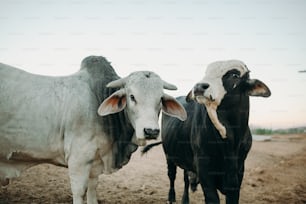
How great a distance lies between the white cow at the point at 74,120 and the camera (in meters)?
4.55

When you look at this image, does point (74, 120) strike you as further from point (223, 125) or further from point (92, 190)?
point (223, 125)

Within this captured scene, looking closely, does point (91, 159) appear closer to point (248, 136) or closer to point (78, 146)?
point (78, 146)

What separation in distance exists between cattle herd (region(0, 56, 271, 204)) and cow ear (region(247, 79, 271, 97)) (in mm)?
10

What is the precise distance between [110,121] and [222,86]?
1350mm

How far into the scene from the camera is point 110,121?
4805 millimetres

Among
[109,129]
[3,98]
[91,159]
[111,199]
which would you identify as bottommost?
[111,199]

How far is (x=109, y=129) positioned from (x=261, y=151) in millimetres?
9095

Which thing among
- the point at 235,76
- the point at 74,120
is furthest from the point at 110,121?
the point at 235,76

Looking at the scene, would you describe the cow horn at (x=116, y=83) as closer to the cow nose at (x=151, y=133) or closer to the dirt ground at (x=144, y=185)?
the cow nose at (x=151, y=133)

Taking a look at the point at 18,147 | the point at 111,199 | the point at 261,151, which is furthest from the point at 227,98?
the point at 261,151

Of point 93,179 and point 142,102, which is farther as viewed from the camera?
point 93,179

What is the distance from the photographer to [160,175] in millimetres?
8672

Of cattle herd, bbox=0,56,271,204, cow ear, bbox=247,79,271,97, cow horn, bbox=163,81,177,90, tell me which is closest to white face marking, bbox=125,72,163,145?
cattle herd, bbox=0,56,271,204

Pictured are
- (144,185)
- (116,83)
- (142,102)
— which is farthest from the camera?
(144,185)
